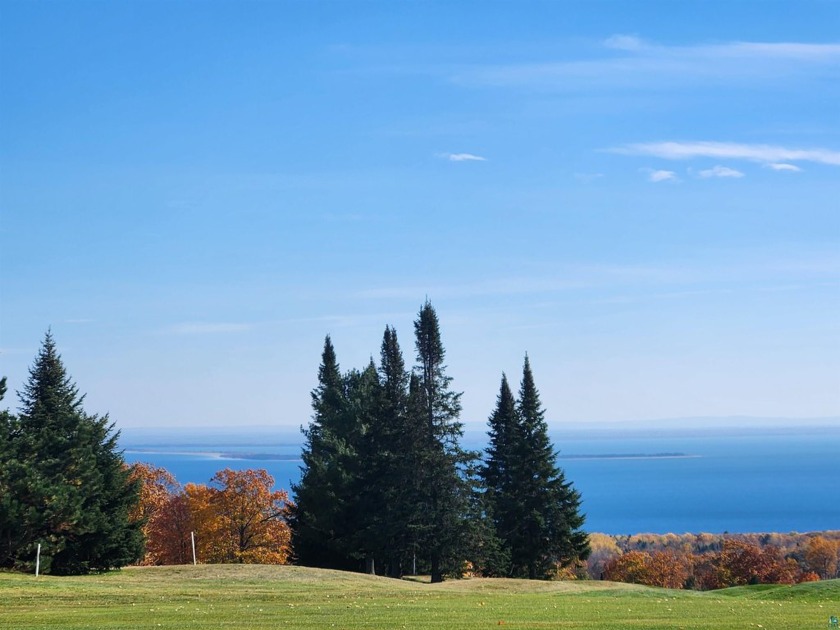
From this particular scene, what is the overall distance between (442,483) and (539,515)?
12.1m

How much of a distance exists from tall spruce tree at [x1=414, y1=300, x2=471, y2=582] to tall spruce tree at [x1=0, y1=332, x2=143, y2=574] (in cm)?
1575

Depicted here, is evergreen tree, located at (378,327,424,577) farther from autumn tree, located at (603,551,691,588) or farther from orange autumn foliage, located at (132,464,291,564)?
autumn tree, located at (603,551,691,588)

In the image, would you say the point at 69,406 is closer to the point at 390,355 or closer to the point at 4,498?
the point at 4,498

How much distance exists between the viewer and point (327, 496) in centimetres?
5666

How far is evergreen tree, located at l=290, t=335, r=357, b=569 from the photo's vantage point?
185 feet

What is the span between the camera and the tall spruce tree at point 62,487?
4181cm

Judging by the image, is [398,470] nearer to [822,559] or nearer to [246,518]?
[246,518]

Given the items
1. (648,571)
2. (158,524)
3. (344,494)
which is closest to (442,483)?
(344,494)

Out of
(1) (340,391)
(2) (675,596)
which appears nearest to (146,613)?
(2) (675,596)

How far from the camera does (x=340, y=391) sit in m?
64.4

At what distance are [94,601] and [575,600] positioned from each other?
16282 mm

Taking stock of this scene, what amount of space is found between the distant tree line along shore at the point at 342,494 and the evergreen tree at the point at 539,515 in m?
0.09

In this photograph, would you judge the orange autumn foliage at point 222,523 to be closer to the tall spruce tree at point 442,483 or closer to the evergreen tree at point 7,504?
the tall spruce tree at point 442,483

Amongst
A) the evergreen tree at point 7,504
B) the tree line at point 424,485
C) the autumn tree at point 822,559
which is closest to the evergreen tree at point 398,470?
the tree line at point 424,485
